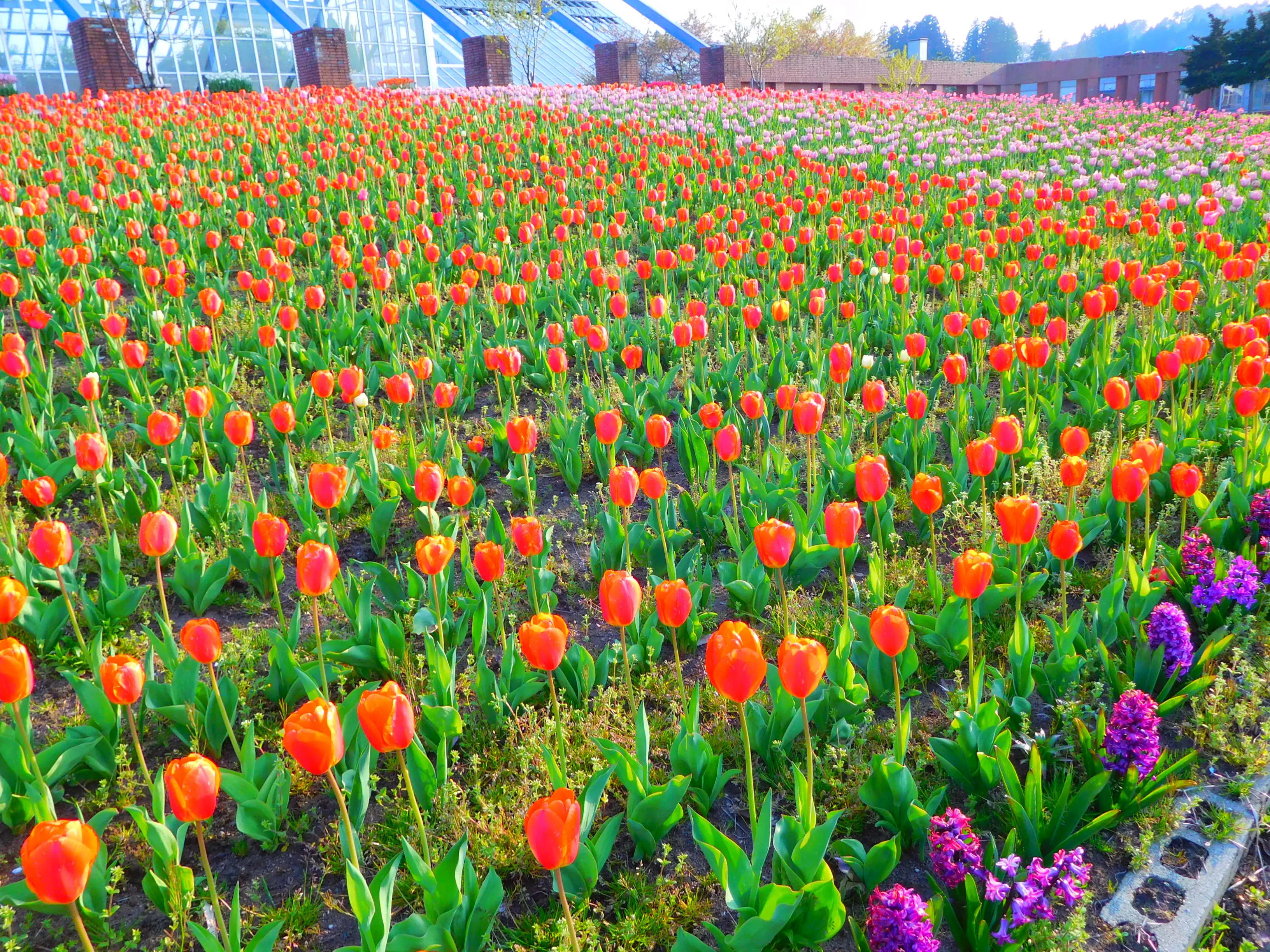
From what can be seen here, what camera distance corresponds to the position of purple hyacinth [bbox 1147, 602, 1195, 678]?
249 cm

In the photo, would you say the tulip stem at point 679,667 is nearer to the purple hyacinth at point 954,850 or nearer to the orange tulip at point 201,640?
the purple hyacinth at point 954,850

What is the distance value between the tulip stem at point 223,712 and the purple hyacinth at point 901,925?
5.19 feet

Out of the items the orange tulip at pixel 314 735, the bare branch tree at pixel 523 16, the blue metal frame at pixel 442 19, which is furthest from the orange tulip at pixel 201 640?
the blue metal frame at pixel 442 19

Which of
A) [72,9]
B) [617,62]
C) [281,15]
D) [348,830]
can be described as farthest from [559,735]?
[281,15]

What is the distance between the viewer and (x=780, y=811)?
2432mm

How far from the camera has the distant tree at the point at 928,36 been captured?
109925mm

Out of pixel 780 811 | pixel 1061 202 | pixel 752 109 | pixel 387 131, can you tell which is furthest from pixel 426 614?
pixel 752 109

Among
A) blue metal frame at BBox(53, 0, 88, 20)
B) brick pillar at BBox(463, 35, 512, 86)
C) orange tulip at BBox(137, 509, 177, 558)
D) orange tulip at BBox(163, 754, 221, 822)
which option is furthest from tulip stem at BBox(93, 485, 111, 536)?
blue metal frame at BBox(53, 0, 88, 20)

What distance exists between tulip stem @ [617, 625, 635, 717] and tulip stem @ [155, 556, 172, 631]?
1197 mm

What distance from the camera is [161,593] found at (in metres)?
2.29

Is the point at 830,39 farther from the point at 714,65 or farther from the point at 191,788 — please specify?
the point at 191,788

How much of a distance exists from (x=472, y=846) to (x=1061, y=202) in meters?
8.46

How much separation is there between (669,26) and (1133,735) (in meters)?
42.2

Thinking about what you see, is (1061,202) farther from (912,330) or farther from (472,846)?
(472,846)
